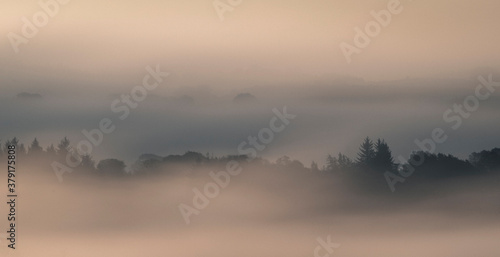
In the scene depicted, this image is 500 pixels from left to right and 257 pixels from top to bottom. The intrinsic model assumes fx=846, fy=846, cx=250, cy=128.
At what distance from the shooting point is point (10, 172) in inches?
803

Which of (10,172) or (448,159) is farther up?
(448,159)

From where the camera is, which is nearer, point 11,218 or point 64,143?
point 11,218

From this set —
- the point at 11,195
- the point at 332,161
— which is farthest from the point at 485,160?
the point at 11,195

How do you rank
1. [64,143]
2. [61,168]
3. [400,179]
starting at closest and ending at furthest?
[61,168] → [64,143] → [400,179]

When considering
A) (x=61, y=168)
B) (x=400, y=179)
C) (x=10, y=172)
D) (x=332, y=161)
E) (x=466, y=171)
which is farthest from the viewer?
(x=466, y=171)

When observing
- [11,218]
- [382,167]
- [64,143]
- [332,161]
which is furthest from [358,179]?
[11,218]

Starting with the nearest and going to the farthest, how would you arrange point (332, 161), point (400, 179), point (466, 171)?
point (400, 179) → point (332, 161) → point (466, 171)

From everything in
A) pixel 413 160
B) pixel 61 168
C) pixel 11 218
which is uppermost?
pixel 413 160

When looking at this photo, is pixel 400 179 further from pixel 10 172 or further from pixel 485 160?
pixel 10 172

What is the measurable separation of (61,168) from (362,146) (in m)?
17.0

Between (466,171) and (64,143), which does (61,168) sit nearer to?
(64,143)

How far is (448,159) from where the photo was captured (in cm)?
3669

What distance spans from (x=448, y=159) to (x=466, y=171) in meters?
0.92

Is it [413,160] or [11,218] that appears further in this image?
[413,160]
